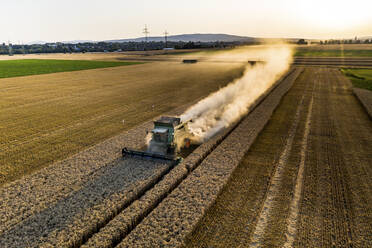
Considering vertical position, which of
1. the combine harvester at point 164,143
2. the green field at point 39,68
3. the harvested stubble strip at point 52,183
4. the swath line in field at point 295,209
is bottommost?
the swath line in field at point 295,209

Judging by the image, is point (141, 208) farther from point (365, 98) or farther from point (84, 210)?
point (365, 98)

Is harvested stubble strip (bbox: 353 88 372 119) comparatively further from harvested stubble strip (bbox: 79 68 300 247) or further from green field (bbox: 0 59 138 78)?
green field (bbox: 0 59 138 78)

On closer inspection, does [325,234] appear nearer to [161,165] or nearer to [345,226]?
[345,226]

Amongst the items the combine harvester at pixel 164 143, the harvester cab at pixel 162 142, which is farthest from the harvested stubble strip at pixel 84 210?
the harvester cab at pixel 162 142

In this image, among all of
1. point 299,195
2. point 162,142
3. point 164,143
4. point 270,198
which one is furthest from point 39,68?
point 299,195

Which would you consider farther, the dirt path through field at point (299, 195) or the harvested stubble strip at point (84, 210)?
the dirt path through field at point (299, 195)

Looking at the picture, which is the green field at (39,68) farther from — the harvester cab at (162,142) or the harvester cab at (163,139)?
the harvester cab at (163,139)

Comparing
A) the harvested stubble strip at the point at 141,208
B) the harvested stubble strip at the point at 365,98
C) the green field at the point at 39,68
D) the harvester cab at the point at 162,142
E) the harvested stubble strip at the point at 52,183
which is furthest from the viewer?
the green field at the point at 39,68
